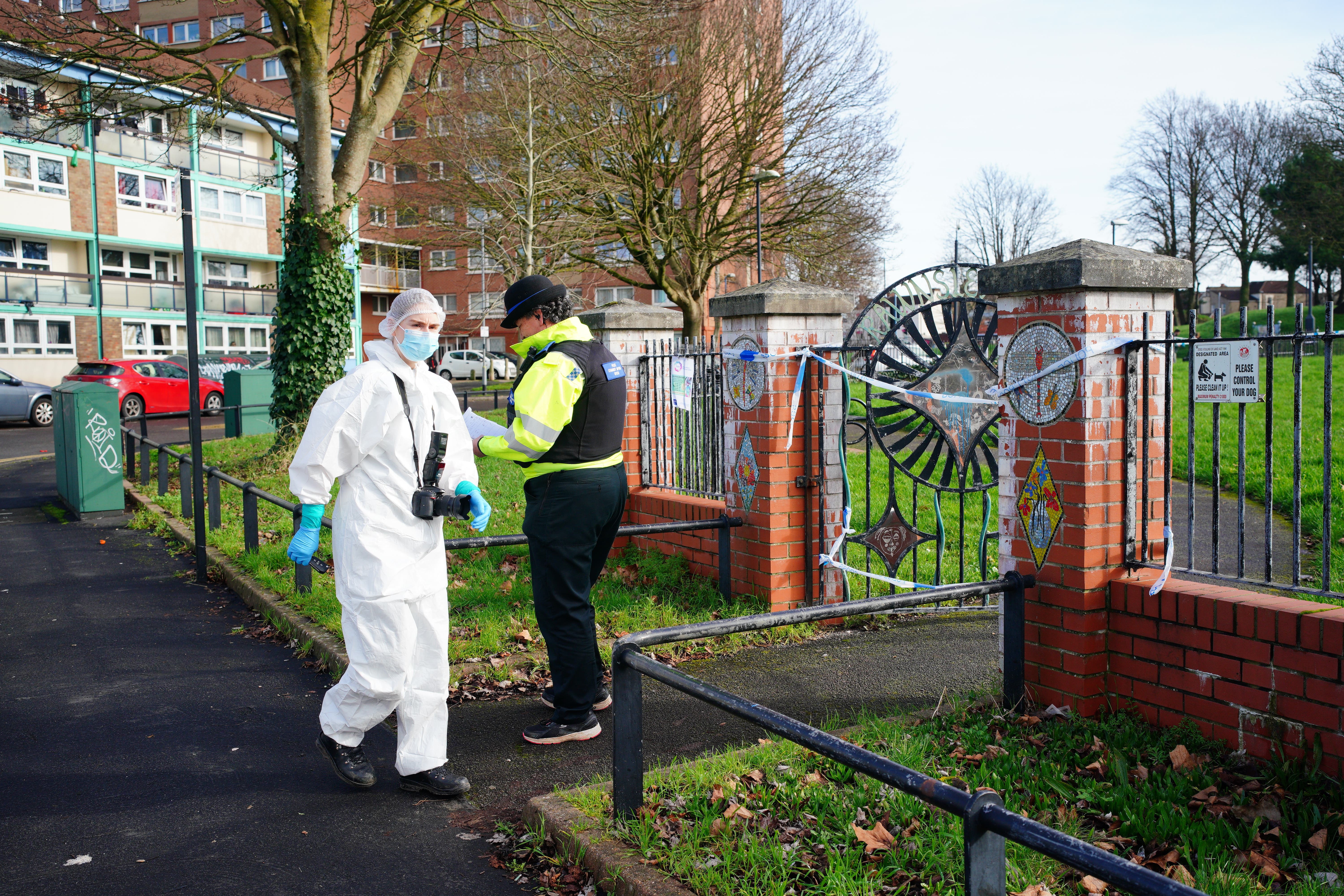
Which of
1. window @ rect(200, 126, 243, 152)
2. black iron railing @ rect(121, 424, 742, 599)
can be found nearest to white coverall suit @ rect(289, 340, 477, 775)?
black iron railing @ rect(121, 424, 742, 599)

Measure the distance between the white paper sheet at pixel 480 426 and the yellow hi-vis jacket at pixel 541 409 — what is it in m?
0.07

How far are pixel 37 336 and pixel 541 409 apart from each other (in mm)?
36457

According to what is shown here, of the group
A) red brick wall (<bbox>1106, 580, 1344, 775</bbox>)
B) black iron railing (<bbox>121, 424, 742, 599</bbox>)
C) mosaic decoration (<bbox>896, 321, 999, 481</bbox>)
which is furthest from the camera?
mosaic decoration (<bbox>896, 321, 999, 481</bbox>)

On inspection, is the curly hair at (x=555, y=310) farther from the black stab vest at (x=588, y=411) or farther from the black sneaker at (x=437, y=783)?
the black sneaker at (x=437, y=783)

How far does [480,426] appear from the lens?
451cm

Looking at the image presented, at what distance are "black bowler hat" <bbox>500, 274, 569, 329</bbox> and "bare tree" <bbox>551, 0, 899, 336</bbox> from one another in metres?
17.3

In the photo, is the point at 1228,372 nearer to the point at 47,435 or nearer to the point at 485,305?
the point at 47,435

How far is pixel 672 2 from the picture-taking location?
15617mm

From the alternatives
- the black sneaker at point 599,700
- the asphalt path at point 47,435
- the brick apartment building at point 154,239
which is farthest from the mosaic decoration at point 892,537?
the brick apartment building at point 154,239

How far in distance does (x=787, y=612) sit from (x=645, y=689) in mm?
1922

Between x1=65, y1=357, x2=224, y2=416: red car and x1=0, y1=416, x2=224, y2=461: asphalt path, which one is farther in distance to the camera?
x1=65, y1=357, x2=224, y2=416: red car

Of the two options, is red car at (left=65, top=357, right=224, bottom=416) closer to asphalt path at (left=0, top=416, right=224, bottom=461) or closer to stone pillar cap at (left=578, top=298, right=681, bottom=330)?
asphalt path at (left=0, top=416, right=224, bottom=461)

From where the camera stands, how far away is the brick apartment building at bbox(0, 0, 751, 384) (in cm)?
3288

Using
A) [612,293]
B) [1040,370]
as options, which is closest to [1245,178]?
[612,293]
